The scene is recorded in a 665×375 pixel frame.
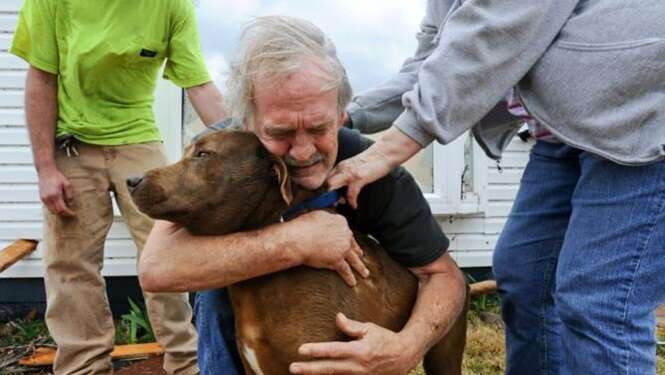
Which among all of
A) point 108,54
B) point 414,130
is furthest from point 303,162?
point 108,54

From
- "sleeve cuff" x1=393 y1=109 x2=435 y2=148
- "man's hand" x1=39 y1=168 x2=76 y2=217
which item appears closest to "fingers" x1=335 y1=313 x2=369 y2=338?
"sleeve cuff" x1=393 y1=109 x2=435 y2=148

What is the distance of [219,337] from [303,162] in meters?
0.84

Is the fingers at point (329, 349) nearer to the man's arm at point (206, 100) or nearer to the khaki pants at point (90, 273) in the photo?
the khaki pants at point (90, 273)

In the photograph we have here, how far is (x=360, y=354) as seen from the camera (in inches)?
88.1

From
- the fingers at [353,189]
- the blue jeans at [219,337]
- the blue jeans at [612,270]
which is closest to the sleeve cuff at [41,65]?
the blue jeans at [219,337]

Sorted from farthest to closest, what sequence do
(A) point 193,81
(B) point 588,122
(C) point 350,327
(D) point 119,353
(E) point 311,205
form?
(D) point 119,353, (A) point 193,81, (E) point 311,205, (C) point 350,327, (B) point 588,122

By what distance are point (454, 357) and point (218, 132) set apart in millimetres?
1258

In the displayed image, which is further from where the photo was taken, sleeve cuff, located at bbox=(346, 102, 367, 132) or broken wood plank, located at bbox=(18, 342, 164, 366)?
broken wood plank, located at bbox=(18, 342, 164, 366)

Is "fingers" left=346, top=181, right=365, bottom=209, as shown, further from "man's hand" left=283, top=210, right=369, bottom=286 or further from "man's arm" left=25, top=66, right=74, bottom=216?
"man's arm" left=25, top=66, right=74, bottom=216

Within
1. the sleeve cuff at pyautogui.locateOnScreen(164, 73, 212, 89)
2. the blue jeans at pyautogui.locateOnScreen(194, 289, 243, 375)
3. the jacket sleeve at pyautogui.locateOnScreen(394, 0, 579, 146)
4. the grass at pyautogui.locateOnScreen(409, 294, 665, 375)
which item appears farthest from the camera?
the grass at pyautogui.locateOnScreen(409, 294, 665, 375)

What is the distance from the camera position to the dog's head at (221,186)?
2.16 metres

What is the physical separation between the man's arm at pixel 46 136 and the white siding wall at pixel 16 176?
72.3 inches

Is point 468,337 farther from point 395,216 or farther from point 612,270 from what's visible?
point 612,270

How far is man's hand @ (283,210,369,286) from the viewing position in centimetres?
226
